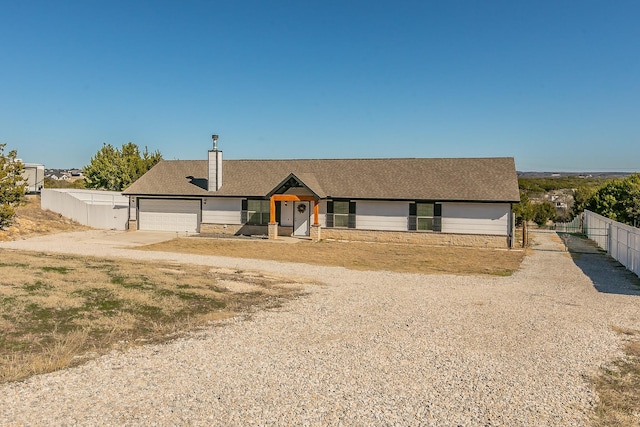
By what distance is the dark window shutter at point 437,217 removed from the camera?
1163 inches

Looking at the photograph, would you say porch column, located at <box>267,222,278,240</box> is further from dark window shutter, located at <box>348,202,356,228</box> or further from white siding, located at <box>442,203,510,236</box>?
white siding, located at <box>442,203,510,236</box>

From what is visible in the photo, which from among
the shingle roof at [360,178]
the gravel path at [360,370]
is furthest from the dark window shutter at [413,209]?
the gravel path at [360,370]

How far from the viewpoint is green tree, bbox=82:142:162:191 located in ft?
179

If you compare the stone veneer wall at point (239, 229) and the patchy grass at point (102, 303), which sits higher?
the stone veneer wall at point (239, 229)

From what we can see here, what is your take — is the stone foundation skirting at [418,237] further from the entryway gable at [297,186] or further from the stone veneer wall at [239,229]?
the stone veneer wall at [239,229]

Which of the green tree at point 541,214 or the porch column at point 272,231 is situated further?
the green tree at point 541,214

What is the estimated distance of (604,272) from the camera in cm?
2034

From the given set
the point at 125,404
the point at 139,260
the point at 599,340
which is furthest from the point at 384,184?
the point at 125,404

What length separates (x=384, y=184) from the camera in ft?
104

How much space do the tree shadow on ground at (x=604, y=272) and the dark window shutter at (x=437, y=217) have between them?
764 cm

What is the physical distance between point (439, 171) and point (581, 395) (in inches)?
1016

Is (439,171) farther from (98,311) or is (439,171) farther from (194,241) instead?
(98,311)

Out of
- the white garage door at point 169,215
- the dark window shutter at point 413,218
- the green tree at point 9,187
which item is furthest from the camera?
the white garage door at point 169,215

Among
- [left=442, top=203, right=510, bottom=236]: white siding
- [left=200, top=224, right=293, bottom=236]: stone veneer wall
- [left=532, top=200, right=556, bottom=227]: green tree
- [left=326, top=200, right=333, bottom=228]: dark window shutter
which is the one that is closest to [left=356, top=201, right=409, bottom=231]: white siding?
[left=326, top=200, right=333, bottom=228]: dark window shutter
